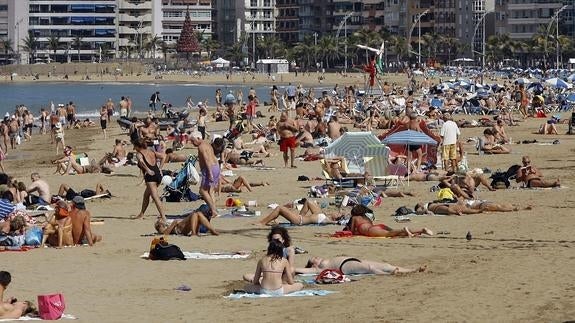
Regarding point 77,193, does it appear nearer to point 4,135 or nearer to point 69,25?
point 4,135

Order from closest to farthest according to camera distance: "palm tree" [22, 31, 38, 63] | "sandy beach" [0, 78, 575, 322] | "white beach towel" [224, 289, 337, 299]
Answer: "sandy beach" [0, 78, 575, 322], "white beach towel" [224, 289, 337, 299], "palm tree" [22, 31, 38, 63]

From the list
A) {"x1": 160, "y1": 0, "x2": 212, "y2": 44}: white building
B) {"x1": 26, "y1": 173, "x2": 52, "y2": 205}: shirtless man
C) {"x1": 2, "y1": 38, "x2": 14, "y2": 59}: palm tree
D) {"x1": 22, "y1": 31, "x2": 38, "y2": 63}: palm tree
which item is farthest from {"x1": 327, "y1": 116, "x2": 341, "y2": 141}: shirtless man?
{"x1": 2, "y1": 38, "x2": 14, "y2": 59}: palm tree

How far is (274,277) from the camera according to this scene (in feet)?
38.1

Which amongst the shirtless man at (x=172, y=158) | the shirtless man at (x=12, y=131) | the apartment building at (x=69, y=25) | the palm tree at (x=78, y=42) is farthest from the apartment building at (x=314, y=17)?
the shirtless man at (x=172, y=158)

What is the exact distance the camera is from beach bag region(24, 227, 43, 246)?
15117 mm

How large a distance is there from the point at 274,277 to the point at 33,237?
4553 mm

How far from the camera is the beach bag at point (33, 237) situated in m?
15.1

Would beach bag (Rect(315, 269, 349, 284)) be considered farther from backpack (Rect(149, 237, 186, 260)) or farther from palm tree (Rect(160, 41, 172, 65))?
palm tree (Rect(160, 41, 172, 65))

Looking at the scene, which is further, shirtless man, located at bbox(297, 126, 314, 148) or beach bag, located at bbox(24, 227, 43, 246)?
shirtless man, located at bbox(297, 126, 314, 148)

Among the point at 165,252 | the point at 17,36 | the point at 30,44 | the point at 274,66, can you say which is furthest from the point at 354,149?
the point at 17,36

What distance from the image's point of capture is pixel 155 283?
41.0ft

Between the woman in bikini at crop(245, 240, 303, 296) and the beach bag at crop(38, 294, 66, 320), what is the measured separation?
71.6 inches

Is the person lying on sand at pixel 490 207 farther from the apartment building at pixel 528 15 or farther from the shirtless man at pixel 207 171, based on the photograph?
the apartment building at pixel 528 15

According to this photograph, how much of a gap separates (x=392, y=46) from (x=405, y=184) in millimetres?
111421
